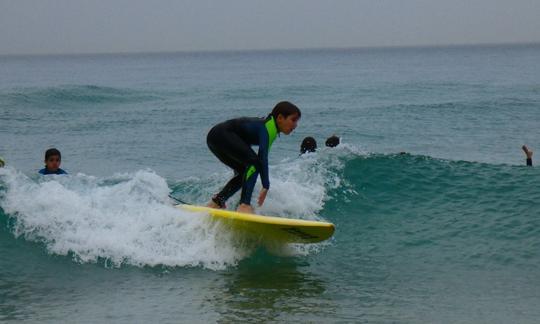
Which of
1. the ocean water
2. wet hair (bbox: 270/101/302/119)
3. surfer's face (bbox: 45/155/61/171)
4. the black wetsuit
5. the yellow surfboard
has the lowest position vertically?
the ocean water

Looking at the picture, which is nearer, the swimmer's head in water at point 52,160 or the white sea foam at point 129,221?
the white sea foam at point 129,221

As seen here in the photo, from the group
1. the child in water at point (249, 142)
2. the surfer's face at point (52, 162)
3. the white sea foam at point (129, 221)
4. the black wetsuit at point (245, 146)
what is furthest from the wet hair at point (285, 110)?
the surfer's face at point (52, 162)

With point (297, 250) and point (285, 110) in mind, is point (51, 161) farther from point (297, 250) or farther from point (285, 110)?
point (285, 110)

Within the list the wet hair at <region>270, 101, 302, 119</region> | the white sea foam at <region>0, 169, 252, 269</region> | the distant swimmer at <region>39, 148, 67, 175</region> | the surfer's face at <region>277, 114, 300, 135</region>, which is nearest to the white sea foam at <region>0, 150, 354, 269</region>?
the white sea foam at <region>0, 169, 252, 269</region>

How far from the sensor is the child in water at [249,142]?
301 inches

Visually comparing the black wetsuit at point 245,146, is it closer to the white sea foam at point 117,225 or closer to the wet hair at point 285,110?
the wet hair at point 285,110

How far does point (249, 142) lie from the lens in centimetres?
798

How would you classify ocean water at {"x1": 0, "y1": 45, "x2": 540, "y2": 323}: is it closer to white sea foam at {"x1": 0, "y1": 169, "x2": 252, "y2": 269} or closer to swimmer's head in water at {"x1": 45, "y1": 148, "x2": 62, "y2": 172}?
white sea foam at {"x1": 0, "y1": 169, "x2": 252, "y2": 269}

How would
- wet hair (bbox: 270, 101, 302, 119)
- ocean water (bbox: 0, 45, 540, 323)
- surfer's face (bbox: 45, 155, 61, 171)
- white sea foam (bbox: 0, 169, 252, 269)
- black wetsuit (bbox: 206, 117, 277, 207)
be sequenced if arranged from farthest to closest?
1. surfer's face (bbox: 45, 155, 61, 171)
2. white sea foam (bbox: 0, 169, 252, 269)
3. black wetsuit (bbox: 206, 117, 277, 207)
4. wet hair (bbox: 270, 101, 302, 119)
5. ocean water (bbox: 0, 45, 540, 323)

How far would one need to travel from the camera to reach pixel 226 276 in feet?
24.9

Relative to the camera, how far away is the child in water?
25.1 ft

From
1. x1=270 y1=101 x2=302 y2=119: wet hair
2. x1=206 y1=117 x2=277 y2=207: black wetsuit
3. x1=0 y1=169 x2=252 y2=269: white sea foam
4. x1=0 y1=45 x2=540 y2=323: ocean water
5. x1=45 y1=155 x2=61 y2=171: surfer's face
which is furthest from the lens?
x1=45 y1=155 x2=61 y2=171: surfer's face

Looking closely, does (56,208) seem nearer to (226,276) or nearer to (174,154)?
(226,276)

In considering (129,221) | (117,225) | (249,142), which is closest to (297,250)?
(249,142)
